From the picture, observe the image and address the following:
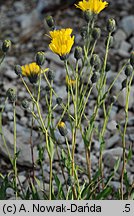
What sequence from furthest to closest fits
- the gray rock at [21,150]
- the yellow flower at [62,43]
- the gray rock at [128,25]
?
the gray rock at [128,25], the gray rock at [21,150], the yellow flower at [62,43]

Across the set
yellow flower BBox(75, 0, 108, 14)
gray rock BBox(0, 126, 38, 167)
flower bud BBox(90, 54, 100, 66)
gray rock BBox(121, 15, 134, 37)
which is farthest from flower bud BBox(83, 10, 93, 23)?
gray rock BBox(121, 15, 134, 37)

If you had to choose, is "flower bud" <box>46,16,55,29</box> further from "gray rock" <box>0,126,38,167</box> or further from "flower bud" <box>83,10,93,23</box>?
"gray rock" <box>0,126,38,167</box>

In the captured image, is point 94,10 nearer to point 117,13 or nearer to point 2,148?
point 2,148

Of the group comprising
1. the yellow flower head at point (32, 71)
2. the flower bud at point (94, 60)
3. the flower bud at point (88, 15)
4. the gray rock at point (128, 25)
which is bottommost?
the yellow flower head at point (32, 71)

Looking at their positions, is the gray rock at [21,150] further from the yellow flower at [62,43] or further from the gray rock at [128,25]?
the gray rock at [128,25]

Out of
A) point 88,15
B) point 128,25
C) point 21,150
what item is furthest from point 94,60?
point 128,25

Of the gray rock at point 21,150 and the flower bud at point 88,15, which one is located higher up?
the flower bud at point 88,15

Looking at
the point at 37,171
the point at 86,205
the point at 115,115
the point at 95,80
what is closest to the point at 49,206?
the point at 86,205

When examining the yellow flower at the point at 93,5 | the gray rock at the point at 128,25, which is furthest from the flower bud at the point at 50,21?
the gray rock at the point at 128,25
